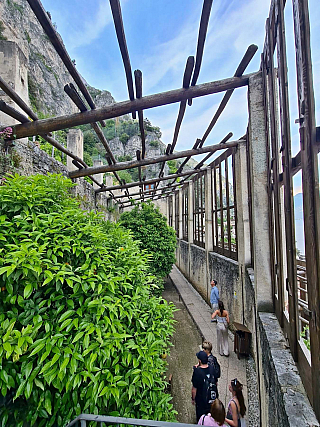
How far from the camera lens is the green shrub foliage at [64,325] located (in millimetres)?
1475

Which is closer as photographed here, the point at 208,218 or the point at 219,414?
the point at 219,414

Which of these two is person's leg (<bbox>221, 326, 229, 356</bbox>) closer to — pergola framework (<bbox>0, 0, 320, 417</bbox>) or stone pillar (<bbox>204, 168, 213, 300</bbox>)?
pergola framework (<bbox>0, 0, 320, 417</bbox>)

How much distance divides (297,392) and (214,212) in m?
7.03

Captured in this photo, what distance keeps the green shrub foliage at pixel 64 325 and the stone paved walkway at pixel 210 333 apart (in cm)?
262

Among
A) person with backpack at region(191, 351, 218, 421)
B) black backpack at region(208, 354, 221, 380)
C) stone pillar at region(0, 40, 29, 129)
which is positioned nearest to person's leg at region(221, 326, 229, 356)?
black backpack at region(208, 354, 221, 380)

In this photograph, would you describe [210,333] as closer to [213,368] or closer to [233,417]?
[213,368]

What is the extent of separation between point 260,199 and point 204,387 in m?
2.75

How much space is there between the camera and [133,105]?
3.20m

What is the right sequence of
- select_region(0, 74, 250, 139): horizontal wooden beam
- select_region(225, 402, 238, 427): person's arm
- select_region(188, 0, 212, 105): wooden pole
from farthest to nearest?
1. select_region(0, 74, 250, 139): horizontal wooden beam
2. select_region(225, 402, 238, 427): person's arm
3. select_region(188, 0, 212, 105): wooden pole

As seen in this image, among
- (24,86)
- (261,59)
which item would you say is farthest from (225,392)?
(24,86)

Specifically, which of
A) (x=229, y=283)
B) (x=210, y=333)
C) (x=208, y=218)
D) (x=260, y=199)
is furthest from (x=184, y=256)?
(x=260, y=199)

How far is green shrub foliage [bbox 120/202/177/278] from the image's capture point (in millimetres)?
8266

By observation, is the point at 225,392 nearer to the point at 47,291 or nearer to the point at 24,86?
the point at 47,291

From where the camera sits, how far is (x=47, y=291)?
1.68 m
